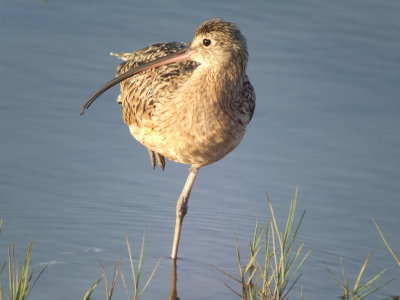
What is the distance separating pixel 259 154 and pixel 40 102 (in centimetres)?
175

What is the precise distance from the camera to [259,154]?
25.9 feet

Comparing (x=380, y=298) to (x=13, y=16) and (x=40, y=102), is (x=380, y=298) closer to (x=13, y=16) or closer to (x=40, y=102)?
(x=40, y=102)

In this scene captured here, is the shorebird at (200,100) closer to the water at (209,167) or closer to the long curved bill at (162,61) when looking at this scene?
the long curved bill at (162,61)

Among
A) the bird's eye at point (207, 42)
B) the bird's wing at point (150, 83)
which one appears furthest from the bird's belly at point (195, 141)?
the bird's eye at point (207, 42)

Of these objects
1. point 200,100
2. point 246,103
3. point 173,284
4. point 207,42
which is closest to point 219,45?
point 207,42

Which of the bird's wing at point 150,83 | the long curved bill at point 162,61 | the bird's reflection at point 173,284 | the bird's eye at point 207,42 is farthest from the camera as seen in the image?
the bird's wing at point 150,83

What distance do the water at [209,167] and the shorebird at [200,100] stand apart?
444mm

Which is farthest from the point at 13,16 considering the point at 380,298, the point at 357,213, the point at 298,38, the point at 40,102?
the point at 380,298

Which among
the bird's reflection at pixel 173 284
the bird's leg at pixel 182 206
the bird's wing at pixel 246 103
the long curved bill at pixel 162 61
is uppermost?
the long curved bill at pixel 162 61

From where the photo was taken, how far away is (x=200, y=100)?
6578 millimetres

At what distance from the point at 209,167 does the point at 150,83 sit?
1088 millimetres

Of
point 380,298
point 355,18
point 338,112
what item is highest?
point 355,18

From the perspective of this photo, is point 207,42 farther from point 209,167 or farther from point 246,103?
point 209,167

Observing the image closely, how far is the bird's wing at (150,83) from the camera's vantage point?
693cm
